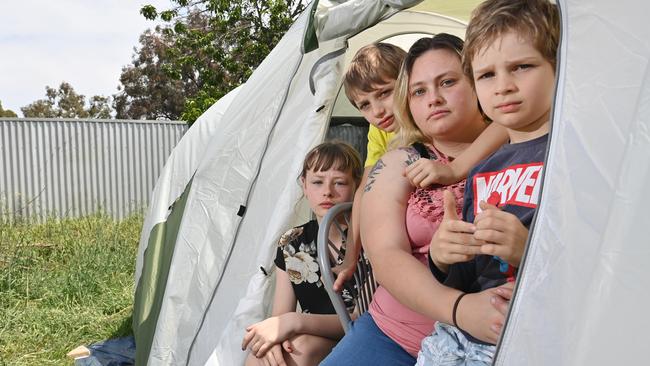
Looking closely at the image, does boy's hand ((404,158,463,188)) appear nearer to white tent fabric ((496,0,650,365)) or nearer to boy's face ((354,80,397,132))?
white tent fabric ((496,0,650,365))

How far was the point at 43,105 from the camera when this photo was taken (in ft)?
107

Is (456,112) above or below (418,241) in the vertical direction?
above

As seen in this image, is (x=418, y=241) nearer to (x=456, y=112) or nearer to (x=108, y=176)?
(x=456, y=112)

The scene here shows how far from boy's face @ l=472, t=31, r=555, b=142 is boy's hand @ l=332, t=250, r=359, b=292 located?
91cm

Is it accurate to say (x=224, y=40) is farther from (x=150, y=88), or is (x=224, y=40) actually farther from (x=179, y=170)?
(x=150, y=88)

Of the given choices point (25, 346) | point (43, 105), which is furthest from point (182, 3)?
point (43, 105)

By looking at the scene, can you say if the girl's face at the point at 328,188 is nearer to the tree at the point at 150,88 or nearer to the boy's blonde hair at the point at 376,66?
the boy's blonde hair at the point at 376,66

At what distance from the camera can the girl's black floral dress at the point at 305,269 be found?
2.67 metres

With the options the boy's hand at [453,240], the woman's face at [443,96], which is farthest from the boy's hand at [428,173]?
the boy's hand at [453,240]

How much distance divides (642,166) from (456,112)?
0.71 meters

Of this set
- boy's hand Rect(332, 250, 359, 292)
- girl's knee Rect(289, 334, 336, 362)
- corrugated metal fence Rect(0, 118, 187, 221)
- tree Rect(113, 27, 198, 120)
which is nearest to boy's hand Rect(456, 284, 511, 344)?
boy's hand Rect(332, 250, 359, 292)

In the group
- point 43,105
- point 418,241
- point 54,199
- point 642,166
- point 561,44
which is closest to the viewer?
point 642,166

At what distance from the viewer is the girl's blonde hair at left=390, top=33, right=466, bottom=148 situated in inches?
75.2

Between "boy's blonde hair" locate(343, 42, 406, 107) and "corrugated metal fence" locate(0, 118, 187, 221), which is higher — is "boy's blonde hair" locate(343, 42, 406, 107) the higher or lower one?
the higher one
